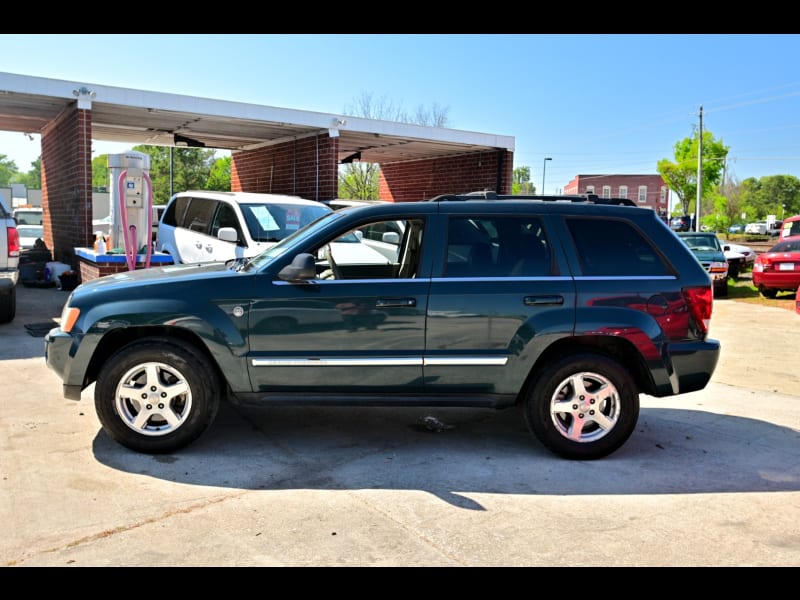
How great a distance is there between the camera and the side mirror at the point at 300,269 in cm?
488

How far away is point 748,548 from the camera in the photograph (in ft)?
12.5

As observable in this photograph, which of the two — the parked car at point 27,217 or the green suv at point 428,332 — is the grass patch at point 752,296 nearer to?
the green suv at point 428,332

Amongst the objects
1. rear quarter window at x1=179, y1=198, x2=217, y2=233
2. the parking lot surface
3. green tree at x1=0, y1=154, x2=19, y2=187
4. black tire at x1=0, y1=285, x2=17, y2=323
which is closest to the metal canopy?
rear quarter window at x1=179, y1=198, x2=217, y2=233

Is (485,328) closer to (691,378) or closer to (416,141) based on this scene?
(691,378)

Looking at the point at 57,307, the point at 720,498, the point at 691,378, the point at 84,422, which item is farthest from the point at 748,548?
the point at 57,307

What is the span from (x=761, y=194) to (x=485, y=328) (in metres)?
115

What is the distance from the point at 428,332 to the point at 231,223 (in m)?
6.46

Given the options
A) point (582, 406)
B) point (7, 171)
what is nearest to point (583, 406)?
point (582, 406)

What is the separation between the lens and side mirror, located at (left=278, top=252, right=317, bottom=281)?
16.0ft

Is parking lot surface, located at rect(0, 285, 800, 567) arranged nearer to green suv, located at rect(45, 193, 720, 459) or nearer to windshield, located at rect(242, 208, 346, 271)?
green suv, located at rect(45, 193, 720, 459)

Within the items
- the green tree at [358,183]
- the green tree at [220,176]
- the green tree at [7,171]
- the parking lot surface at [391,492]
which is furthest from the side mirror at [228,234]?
the green tree at [7,171]

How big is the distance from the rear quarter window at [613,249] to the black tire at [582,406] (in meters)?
0.65

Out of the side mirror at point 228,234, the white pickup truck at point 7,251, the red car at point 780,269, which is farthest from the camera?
the red car at point 780,269

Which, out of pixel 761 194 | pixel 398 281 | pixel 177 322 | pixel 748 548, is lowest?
pixel 748 548
